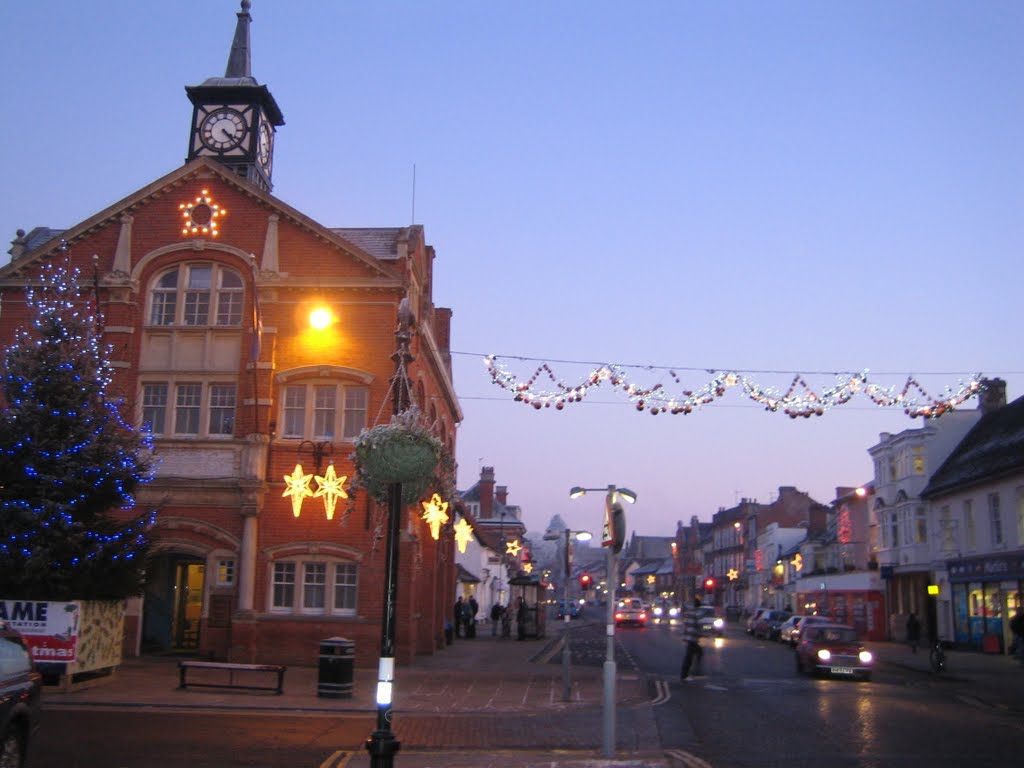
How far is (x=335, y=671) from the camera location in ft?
64.8

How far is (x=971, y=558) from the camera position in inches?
1576


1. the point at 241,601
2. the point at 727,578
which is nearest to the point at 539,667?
the point at 241,601

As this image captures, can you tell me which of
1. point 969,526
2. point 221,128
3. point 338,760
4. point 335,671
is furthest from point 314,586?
point 969,526

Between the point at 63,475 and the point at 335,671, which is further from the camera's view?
the point at 63,475

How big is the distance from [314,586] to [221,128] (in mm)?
15907

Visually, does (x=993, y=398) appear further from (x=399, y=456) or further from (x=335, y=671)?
(x=399, y=456)

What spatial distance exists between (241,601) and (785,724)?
1539cm

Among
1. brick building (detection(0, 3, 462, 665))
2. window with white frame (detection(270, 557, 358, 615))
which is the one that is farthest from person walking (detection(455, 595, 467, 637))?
window with white frame (detection(270, 557, 358, 615))

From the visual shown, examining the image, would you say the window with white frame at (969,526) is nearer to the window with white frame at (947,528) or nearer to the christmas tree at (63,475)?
the window with white frame at (947,528)

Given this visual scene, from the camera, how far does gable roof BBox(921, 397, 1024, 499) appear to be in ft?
126

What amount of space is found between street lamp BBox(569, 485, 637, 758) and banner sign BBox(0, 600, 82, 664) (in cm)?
1118

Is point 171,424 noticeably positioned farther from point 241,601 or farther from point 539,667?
point 539,667

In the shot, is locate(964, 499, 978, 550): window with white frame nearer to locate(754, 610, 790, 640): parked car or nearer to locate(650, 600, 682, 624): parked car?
locate(754, 610, 790, 640): parked car

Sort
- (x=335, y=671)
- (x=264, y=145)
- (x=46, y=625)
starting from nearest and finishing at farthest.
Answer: (x=46, y=625)
(x=335, y=671)
(x=264, y=145)
